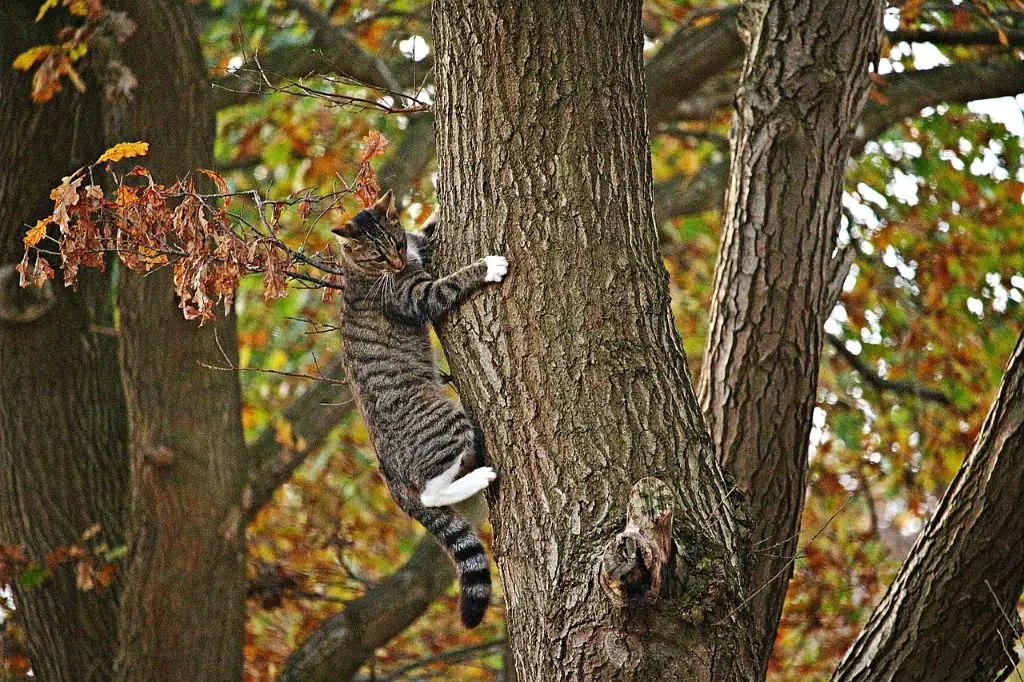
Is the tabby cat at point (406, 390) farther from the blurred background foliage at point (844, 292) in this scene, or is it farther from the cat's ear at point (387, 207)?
the blurred background foliage at point (844, 292)

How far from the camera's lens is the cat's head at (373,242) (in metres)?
3.98

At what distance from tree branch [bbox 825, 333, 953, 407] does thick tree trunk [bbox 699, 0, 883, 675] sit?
2166 mm

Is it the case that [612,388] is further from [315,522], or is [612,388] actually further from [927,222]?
[315,522]

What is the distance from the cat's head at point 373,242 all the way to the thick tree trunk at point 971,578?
207cm

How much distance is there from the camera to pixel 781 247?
3324 mm

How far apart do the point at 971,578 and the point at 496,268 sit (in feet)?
5.06

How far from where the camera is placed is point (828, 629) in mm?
6727

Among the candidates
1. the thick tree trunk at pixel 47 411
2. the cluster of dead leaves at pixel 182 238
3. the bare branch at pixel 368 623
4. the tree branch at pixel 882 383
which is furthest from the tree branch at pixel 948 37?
the thick tree trunk at pixel 47 411

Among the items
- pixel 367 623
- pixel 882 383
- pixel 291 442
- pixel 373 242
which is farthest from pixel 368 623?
pixel 882 383

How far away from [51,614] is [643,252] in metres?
3.49

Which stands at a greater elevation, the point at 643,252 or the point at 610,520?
the point at 643,252

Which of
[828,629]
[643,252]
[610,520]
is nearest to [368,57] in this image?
[643,252]

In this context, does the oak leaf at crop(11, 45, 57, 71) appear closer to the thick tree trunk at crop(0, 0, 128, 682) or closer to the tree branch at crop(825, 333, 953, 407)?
the thick tree trunk at crop(0, 0, 128, 682)

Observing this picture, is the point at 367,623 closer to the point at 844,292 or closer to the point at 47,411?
the point at 47,411
